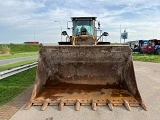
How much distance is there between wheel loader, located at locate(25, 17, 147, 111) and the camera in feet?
24.2

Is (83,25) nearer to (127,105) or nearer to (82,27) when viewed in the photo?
(82,27)

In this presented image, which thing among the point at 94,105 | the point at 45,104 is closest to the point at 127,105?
the point at 94,105

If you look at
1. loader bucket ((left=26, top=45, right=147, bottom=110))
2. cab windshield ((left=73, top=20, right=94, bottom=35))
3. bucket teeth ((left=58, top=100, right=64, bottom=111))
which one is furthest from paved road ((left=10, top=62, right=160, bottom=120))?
cab windshield ((left=73, top=20, right=94, bottom=35))

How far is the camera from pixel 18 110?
6344 millimetres

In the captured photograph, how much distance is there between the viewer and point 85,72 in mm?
8203

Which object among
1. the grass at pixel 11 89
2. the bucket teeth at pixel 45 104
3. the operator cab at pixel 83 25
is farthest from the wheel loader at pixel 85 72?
the operator cab at pixel 83 25

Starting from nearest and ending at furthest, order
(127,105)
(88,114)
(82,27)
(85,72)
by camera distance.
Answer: (88,114) → (127,105) → (85,72) → (82,27)

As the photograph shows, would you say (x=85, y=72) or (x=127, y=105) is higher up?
(x=85, y=72)

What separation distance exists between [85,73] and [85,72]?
3cm

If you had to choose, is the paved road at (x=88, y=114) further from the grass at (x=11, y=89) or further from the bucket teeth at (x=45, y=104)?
the grass at (x=11, y=89)

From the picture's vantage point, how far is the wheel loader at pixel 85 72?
24.2 ft

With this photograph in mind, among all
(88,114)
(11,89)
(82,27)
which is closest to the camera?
(88,114)

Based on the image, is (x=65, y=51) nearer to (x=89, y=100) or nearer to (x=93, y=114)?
(x=89, y=100)

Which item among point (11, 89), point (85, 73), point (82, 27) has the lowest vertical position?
point (11, 89)
